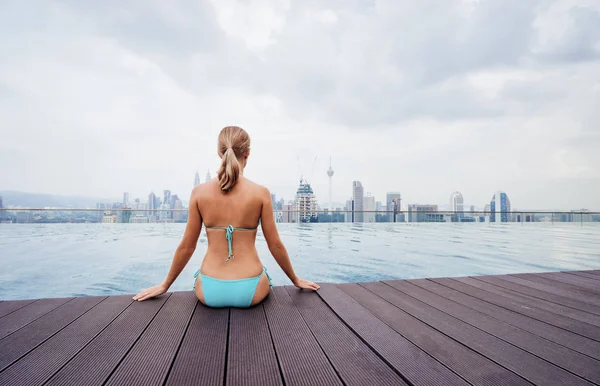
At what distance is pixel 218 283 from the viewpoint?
1445 mm

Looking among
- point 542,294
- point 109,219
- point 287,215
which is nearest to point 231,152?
point 542,294

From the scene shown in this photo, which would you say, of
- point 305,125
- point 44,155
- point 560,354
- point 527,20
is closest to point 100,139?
point 44,155

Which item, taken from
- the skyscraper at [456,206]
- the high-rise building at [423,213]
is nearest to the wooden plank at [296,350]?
the high-rise building at [423,213]

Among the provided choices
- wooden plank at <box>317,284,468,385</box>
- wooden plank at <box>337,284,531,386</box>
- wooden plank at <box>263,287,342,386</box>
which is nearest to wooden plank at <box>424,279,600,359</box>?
wooden plank at <box>337,284,531,386</box>

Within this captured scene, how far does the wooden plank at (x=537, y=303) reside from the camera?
146 centimetres

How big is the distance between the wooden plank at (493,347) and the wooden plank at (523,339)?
0.04 metres

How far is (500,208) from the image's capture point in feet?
39.0

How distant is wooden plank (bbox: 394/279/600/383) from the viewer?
37.4 inches

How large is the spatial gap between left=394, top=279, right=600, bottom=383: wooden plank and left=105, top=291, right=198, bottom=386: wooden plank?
4.58 feet

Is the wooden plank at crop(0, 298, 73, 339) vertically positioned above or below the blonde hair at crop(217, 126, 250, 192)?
below

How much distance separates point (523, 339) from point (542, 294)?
3.30ft

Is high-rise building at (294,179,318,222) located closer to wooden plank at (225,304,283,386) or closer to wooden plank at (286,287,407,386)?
wooden plank at (286,287,407,386)

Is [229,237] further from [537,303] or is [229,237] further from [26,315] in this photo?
[537,303]

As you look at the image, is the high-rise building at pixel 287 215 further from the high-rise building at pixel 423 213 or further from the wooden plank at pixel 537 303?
the wooden plank at pixel 537 303
